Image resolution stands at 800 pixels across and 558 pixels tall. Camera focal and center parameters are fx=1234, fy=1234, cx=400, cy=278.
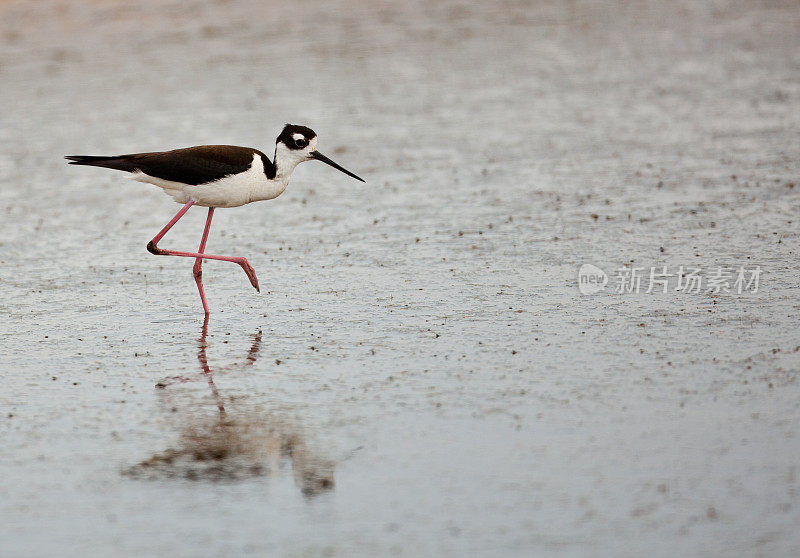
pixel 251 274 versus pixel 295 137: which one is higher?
pixel 295 137

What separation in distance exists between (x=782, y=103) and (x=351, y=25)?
812 centimetres

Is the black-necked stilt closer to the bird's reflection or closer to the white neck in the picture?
the white neck

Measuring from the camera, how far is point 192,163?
871cm

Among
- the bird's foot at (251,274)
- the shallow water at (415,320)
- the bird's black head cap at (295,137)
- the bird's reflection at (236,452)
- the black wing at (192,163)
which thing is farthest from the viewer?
the bird's black head cap at (295,137)

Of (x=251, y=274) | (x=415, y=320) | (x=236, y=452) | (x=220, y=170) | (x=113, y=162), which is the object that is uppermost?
(x=113, y=162)

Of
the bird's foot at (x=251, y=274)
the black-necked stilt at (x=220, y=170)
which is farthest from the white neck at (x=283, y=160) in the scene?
the bird's foot at (x=251, y=274)

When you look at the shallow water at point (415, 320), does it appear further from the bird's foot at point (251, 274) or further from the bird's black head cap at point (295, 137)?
the bird's black head cap at point (295, 137)

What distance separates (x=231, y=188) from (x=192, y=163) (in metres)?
0.32

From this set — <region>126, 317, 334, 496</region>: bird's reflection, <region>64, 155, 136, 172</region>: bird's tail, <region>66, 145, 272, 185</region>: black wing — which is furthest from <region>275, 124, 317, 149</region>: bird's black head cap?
<region>126, 317, 334, 496</region>: bird's reflection

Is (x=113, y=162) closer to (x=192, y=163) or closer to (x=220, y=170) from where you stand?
(x=192, y=163)

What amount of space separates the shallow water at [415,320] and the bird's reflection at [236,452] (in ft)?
0.08

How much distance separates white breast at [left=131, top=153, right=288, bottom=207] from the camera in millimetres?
8734

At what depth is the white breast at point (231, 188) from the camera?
344 inches

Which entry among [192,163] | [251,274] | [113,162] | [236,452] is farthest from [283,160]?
[236,452]
